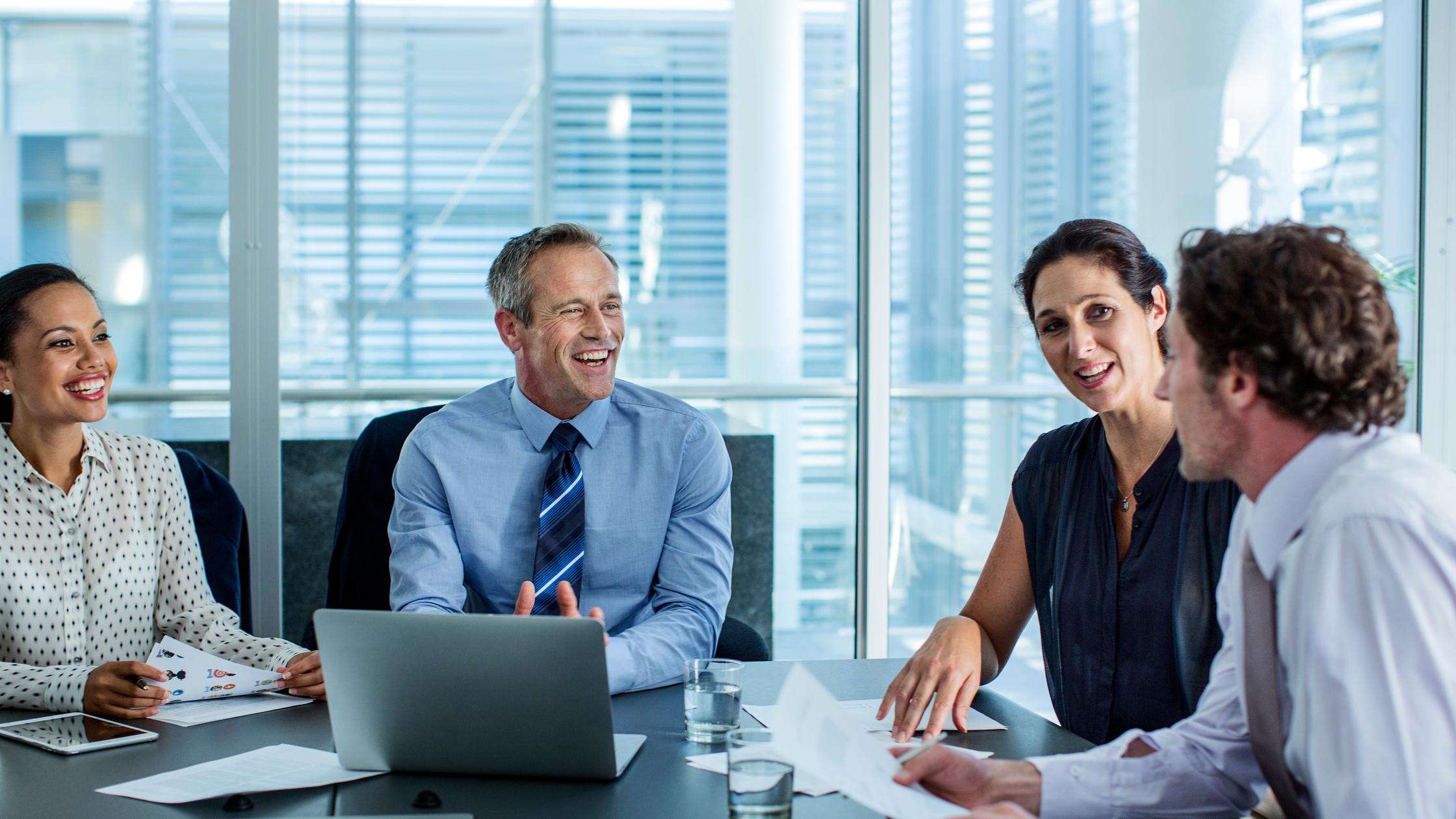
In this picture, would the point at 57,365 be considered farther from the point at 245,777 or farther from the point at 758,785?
the point at 758,785

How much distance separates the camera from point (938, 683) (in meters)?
1.65

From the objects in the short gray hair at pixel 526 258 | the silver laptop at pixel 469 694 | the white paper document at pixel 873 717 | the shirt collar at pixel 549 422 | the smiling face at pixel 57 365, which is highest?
the short gray hair at pixel 526 258

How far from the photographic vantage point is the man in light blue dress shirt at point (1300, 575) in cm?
104

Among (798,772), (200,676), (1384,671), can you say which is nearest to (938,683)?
(798,772)

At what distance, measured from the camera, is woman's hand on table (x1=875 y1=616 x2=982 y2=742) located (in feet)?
5.17

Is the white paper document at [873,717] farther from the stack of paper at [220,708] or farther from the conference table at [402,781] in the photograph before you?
the stack of paper at [220,708]

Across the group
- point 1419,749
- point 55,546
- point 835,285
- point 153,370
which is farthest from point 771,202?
point 1419,749

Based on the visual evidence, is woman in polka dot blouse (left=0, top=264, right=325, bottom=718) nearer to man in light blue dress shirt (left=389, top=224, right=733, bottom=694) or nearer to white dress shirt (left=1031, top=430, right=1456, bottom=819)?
man in light blue dress shirt (left=389, top=224, right=733, bottom=694)

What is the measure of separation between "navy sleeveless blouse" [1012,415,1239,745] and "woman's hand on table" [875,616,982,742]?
0.28m

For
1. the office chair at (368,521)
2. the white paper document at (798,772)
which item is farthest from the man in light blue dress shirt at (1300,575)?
the office chair at (368,521)

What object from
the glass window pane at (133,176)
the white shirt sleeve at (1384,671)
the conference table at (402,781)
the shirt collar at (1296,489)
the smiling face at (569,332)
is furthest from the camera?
the glass window pane at (133,176)

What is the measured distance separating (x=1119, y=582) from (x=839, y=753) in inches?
37.2

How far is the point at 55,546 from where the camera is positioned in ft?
6.99

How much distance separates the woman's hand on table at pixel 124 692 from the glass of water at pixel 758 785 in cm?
93
